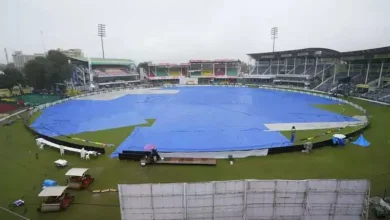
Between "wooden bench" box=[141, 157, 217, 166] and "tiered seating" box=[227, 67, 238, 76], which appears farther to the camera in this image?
"tiered seating" box=[227, 67, 238, 76]

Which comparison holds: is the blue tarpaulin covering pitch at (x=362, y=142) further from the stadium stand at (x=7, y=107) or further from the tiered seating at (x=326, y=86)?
A: the stadium stand at (x=7, y=107)

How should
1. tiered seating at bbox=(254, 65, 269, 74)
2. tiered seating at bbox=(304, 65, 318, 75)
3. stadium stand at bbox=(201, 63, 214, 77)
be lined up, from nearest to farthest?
tiered seating at bbox=(304, 65, 318, 75), tiered seating at bbox=(254, 65, 269, 74), stadium stand at bbox=(201, 63, 214, 77)

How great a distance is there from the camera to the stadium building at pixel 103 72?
6931 cm

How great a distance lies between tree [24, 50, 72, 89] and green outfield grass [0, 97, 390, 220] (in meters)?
37.4

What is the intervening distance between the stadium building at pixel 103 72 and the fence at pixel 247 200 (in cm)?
5994

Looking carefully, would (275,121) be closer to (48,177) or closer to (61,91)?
(48,177)

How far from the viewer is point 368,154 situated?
53.1 feet

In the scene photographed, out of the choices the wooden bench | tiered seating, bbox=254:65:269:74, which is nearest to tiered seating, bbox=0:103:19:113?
the wooden bench

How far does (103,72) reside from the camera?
77.1 metres

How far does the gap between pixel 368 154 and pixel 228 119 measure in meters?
15.0

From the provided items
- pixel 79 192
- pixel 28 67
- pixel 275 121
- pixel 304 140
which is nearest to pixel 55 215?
pixel 79 192

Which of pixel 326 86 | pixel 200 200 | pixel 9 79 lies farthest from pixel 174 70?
pixel 200 200

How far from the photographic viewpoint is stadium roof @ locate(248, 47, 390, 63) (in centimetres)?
4309

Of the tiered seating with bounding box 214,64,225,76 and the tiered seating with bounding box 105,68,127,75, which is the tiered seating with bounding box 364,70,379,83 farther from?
the tiered seating with bounding box 105,68,127,75
